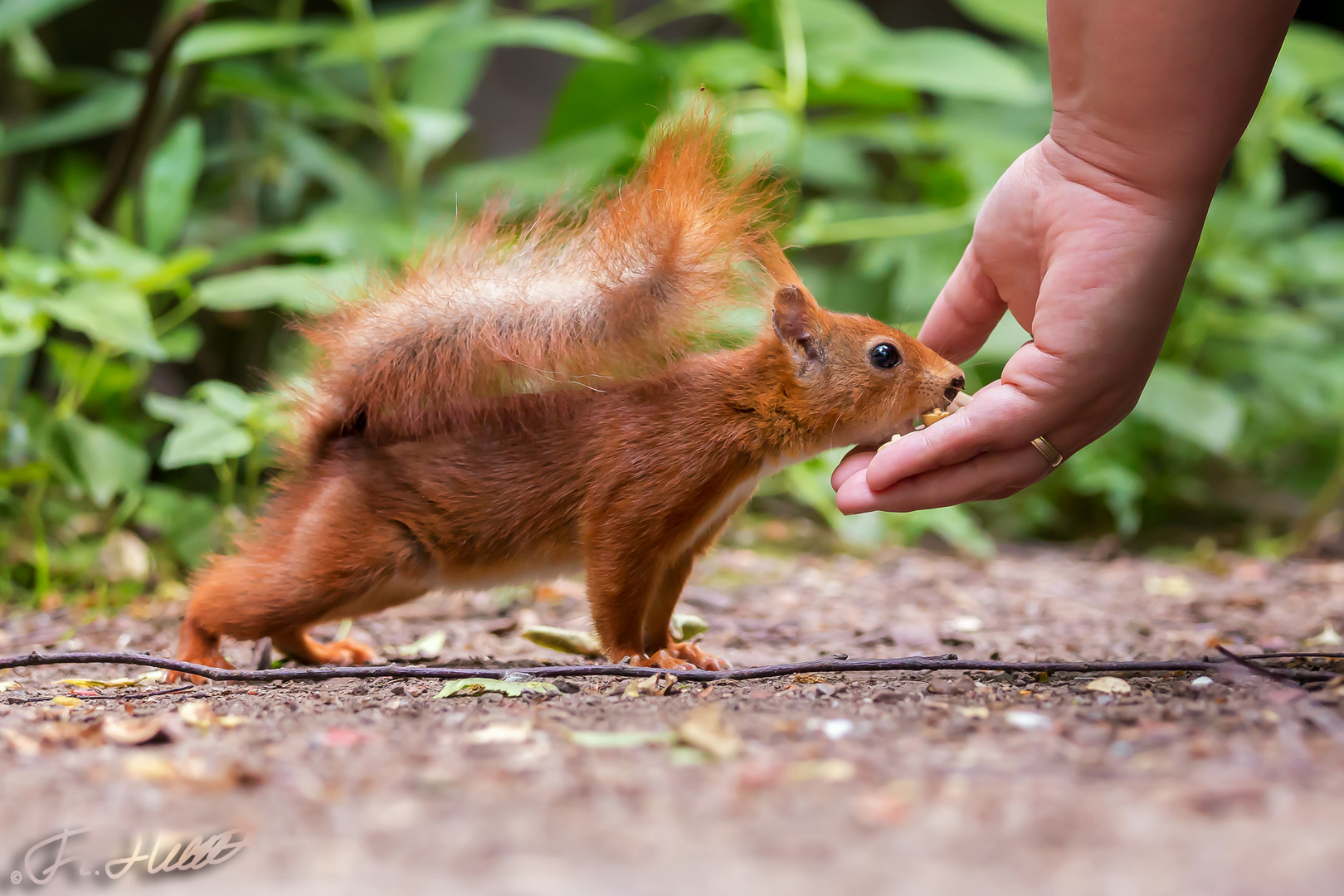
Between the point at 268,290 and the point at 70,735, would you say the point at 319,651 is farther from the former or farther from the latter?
the point at 268,290

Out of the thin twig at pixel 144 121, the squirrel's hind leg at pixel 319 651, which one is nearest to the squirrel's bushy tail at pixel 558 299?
the squirrel's hind leg at pixel 319 651

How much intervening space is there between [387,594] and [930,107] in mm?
7581

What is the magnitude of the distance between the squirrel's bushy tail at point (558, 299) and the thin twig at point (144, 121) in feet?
7.65

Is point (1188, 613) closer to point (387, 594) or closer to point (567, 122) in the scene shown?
point (387, 594)

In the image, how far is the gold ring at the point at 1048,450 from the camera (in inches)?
88.7

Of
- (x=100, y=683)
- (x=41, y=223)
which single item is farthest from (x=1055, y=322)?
(x=41, y=223)

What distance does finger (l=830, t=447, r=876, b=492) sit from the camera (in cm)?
254

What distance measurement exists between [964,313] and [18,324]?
292 centimetres

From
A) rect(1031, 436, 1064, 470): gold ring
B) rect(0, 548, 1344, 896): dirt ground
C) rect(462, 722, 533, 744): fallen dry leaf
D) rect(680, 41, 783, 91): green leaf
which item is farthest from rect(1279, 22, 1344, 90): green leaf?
rect(462, 722, 533, 744): fallen dry leaf

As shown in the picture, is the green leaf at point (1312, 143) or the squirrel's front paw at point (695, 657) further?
the green leaf at point (1312, 143)

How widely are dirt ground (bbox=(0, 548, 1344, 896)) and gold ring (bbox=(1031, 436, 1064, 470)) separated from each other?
1.51 ft

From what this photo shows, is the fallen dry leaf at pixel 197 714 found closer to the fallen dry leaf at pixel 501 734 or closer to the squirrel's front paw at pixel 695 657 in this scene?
the fallen dry leaf at pixel 501 734

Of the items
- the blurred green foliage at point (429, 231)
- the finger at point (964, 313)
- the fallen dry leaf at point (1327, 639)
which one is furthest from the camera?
the blurred green foliage at point (429, 231)

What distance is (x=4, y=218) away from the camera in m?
5.54
